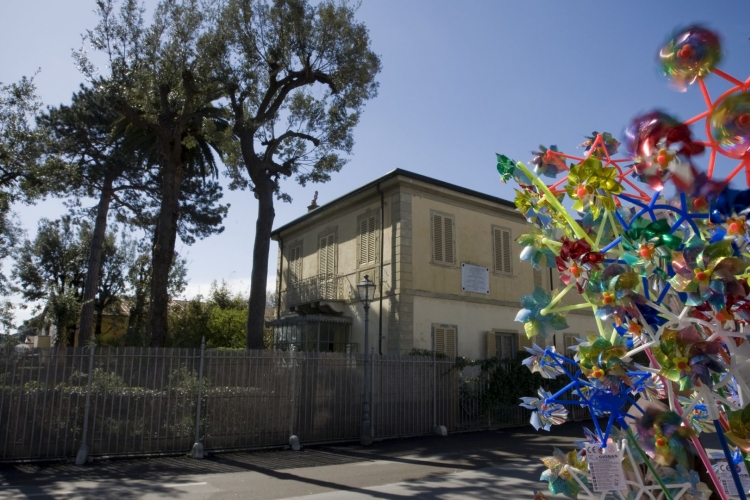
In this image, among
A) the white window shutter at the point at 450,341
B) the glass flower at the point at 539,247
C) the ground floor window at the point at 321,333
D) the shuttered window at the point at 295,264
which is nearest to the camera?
the glass flower at the point at 539,247

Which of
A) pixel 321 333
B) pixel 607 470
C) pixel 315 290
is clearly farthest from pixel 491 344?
pixel 607 470

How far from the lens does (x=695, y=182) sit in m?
2.44

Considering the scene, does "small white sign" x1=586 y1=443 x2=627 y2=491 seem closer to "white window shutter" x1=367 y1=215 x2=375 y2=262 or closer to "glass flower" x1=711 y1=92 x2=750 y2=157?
"glass flower" x1=711 y1=92 x2=750 y2=157

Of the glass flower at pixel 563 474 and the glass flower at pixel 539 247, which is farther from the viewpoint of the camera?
the glass flower at pixel 539 247

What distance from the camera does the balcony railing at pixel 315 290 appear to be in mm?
21328

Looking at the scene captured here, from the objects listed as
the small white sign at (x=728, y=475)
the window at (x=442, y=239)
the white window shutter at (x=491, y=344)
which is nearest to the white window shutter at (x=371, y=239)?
the window at (x=442, y=239)

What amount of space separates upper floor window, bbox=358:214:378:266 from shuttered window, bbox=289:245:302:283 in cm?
477

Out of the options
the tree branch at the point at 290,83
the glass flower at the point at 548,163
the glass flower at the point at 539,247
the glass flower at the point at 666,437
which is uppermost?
the tree branch at the point at 290,83

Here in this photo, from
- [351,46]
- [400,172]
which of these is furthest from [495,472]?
[351,46]

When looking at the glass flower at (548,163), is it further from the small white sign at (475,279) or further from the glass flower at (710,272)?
the small white sign at (475,279)

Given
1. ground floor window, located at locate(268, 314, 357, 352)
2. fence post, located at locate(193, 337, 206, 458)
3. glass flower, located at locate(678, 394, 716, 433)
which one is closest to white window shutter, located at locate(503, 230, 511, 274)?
ground floor window, located at locate(268, 314, 357, 352)

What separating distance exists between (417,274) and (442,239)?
1.74 metres

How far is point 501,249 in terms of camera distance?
2159 cm

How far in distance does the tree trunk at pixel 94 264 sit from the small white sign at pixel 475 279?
14413 millimetres
